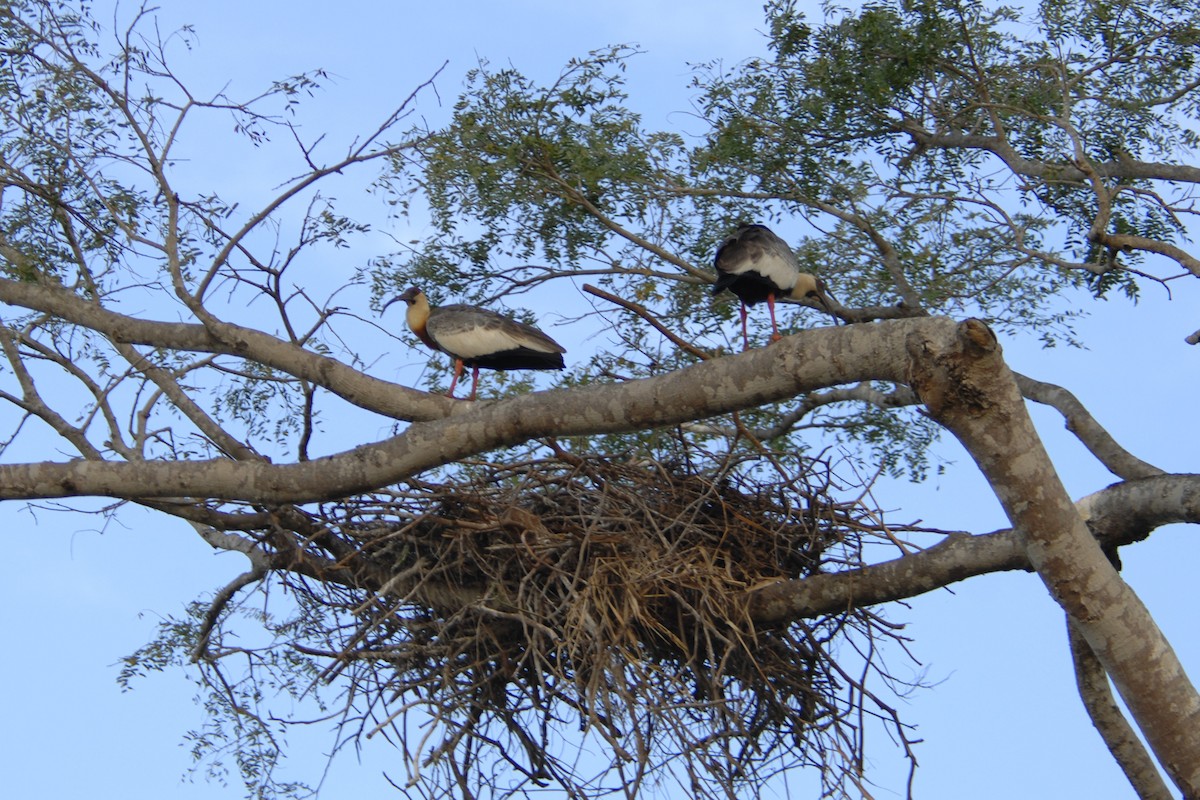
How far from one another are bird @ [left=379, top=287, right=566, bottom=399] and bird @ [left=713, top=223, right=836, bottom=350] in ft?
3.63

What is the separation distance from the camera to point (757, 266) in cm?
796

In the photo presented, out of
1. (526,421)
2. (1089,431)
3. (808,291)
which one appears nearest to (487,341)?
(808,291)

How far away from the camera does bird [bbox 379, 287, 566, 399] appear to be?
799cm

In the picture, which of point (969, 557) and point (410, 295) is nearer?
point (969, 557)

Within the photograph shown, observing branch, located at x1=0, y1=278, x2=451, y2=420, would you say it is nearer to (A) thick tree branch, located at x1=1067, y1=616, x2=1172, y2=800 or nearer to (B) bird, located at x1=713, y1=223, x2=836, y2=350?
(B) bird, located at x1=713, y1=223, x2=836, y2=350

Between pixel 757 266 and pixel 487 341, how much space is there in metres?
1.69

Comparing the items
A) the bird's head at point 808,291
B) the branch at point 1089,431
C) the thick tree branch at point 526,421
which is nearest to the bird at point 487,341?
the bird's head at point 808,291

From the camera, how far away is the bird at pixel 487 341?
7992 mm

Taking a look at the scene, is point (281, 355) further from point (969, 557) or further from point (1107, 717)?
point (1107, 717)

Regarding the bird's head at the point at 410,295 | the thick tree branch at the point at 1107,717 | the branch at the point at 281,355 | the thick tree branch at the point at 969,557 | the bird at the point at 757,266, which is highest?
the bird's head at the point at 410,295

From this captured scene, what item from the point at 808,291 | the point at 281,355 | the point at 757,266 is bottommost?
the point at 281,355

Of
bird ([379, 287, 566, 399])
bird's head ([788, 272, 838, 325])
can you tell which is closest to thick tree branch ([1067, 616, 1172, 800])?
bird's head ([788, 272, 838, 325])

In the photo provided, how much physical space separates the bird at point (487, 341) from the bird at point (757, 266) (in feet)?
3.63

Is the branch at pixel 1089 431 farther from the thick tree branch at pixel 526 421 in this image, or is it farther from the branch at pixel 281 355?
the branch at pixel 281 355
